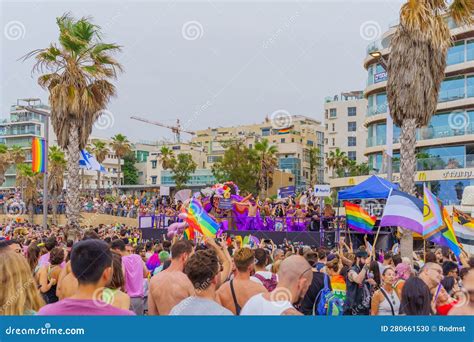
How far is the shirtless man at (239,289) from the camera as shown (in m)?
5.43

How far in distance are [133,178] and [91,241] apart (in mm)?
87912

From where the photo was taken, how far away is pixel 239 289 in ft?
18.0

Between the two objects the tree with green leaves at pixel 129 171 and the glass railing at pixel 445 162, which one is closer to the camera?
the glass railing at pixel 445 162

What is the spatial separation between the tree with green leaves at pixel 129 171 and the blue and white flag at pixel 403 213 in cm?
8294

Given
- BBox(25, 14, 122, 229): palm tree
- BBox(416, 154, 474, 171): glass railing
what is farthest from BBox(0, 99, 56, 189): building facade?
BBox(25, 14, 122, 229): palm tree

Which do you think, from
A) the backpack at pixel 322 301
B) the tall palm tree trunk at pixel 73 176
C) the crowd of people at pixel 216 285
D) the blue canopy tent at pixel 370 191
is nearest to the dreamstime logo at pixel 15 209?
the tall palm tree trunk at pixel 73 176

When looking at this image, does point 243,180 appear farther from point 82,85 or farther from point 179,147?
point 179,147

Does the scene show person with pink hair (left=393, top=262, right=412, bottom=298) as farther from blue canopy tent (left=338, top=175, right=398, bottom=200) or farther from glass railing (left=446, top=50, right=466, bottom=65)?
glass railing (left=446, top=50, right=466, bottom=65)

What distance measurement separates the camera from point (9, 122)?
92438 millimetres

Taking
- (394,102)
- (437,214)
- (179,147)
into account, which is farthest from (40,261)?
(179,147)

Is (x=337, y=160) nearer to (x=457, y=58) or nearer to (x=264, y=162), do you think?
(x=264, y=162)

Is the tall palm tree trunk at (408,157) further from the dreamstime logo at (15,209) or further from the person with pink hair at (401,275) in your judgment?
the dreamstime logo at (15,209)

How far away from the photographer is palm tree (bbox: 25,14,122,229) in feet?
62.5

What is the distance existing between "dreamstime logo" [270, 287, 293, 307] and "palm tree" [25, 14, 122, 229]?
15.8 meters
